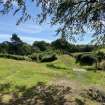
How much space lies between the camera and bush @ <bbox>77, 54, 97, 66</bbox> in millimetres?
39466

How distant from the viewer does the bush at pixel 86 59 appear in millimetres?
39466

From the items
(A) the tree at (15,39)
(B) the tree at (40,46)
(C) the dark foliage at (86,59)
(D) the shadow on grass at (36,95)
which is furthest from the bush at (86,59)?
(D) the shadow on grass at (36,95)

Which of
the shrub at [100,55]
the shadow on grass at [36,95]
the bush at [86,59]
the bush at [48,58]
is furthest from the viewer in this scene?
the bush at [86,59]

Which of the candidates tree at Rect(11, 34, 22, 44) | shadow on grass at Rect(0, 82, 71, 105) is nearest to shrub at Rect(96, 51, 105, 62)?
shadow on grass at Rect(0, 82, 71, 105)

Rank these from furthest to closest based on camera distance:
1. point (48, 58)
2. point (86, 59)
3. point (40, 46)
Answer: point (40, 46), point (86, 59), point (48, 58)

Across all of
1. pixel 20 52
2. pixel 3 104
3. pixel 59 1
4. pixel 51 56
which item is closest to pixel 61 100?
pixel 3 104

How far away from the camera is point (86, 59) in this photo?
40719mm

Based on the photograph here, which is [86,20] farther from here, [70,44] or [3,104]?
[3,104]

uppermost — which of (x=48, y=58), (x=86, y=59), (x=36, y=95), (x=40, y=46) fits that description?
(x=40, y=46)

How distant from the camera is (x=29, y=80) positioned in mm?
17938

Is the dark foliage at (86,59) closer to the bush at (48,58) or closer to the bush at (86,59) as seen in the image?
the bush at (86,59)

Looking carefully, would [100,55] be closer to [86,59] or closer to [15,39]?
[86,59]

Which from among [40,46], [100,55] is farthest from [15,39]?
[100,55]

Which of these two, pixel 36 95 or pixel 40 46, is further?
pixel 40 46
